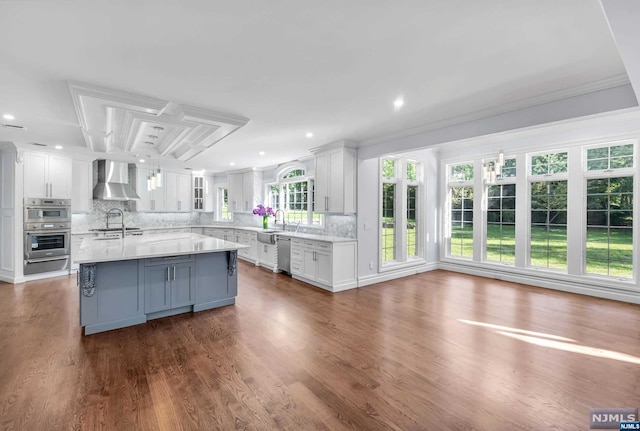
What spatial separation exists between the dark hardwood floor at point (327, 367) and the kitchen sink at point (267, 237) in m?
2.38

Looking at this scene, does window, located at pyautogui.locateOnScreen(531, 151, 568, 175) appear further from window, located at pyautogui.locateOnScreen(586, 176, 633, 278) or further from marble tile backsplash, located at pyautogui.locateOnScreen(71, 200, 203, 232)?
marble tile backsplash, located at pyautogui.locateOnScreen(71, 200, 203, 232)

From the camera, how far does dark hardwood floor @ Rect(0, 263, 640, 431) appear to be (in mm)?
1985

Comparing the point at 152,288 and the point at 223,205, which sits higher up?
the point at 223,205

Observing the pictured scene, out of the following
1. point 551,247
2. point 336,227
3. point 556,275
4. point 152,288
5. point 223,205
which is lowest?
point 556,275

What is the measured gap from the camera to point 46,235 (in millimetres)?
5812

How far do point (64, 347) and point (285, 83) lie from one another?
3445mm

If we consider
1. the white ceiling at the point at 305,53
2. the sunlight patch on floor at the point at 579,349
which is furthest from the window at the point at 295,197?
the sunlight patch on floor at the point at 579,349

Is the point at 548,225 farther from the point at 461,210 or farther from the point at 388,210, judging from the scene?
the point at 388,210

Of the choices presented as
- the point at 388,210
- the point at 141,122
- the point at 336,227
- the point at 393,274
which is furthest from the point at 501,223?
the point at 141,122

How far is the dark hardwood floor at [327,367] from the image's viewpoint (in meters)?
1.99

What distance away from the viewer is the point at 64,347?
117 inches

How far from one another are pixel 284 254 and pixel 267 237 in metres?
0.70

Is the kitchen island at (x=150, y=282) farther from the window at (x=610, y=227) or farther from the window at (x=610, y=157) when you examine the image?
the window at (x=610, y=157)

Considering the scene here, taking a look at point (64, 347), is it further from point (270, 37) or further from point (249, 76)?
point (270, 37)
